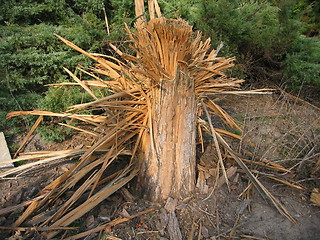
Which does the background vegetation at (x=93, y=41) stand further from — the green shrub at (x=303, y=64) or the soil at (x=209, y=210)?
the soil at (x=209, y=210)

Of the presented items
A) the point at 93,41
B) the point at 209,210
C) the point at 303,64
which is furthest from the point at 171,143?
the point at 303,64

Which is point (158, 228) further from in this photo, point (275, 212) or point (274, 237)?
point (275, 212)

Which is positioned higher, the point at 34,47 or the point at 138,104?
the point at 34,47

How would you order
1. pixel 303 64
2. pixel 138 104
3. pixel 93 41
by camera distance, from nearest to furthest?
pixel 138 104, pixel 93 41, pixel 303 64

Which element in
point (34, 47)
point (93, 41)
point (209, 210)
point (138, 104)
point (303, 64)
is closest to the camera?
point (209, 210)

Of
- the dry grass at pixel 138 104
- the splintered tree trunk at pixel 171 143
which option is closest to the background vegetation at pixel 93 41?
the dry grass at pixel 138 104

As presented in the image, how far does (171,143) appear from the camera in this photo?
5.86 feet

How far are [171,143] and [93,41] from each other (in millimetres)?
2057

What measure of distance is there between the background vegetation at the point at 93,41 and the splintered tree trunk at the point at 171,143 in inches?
38.7

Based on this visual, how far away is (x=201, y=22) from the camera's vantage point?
3863 mm

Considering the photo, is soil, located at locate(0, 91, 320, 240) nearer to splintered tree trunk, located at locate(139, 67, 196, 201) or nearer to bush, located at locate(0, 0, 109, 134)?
splintered tree trunk, located at locate(139, 67, 196, 201)

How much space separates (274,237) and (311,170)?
100 cm

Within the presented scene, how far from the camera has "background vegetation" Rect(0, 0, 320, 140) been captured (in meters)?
2.67

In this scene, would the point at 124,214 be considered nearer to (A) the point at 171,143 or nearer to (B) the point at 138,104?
(A) the point at 171,143
